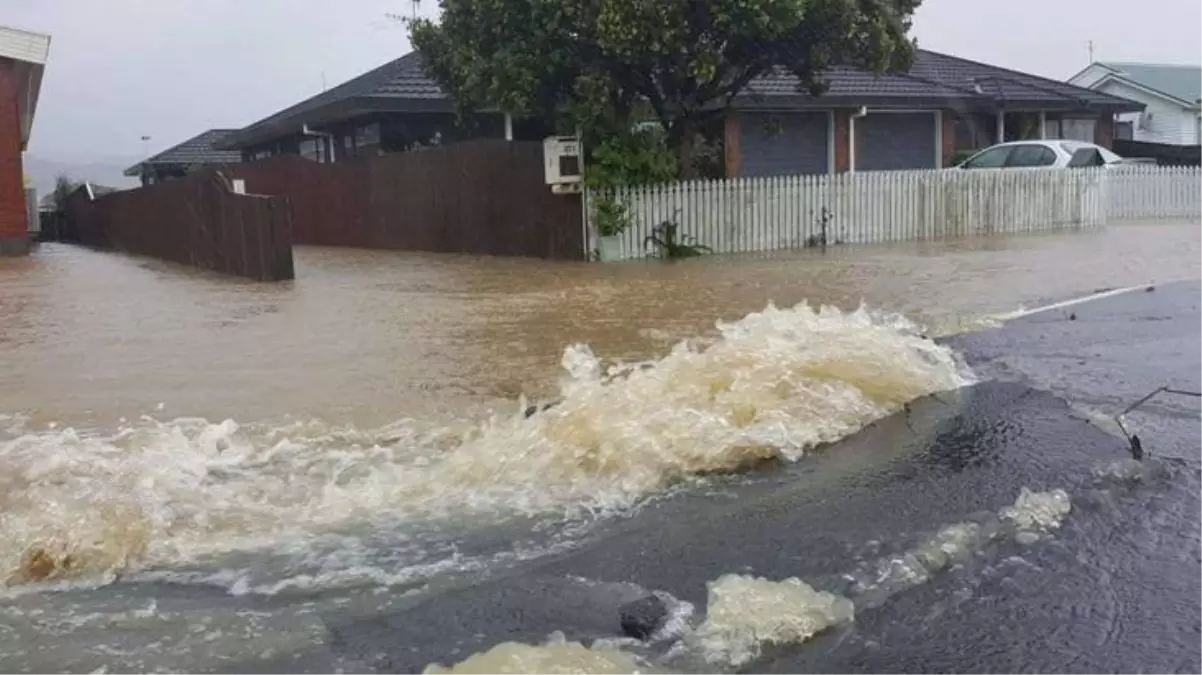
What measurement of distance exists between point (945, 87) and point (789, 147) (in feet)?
14.7

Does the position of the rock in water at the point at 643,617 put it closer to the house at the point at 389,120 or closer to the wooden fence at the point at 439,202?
the wooden fence at the point at 439,202

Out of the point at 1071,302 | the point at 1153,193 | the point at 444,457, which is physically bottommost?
the point at 444,457

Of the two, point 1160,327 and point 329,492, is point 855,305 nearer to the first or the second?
point 1160,327

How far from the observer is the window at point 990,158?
80.1 ft

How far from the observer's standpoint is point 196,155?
46094 mm

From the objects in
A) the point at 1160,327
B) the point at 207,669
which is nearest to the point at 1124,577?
the point at 207,669

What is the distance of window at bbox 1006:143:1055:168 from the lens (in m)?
24.1

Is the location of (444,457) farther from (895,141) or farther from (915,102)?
(895,141)

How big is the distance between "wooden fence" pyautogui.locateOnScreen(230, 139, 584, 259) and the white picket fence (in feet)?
4.34

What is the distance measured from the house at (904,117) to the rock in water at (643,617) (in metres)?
19.6

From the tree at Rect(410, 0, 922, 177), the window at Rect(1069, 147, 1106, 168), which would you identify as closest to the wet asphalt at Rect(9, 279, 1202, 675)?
the tree at Rect(410, 0, 922, 177)

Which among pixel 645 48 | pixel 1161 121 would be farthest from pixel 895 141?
pixel 1161 121

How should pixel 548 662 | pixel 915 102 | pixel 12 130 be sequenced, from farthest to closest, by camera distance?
pixel 915 102, pixel 12 130, pixel 548 662

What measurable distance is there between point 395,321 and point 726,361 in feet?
16.2
